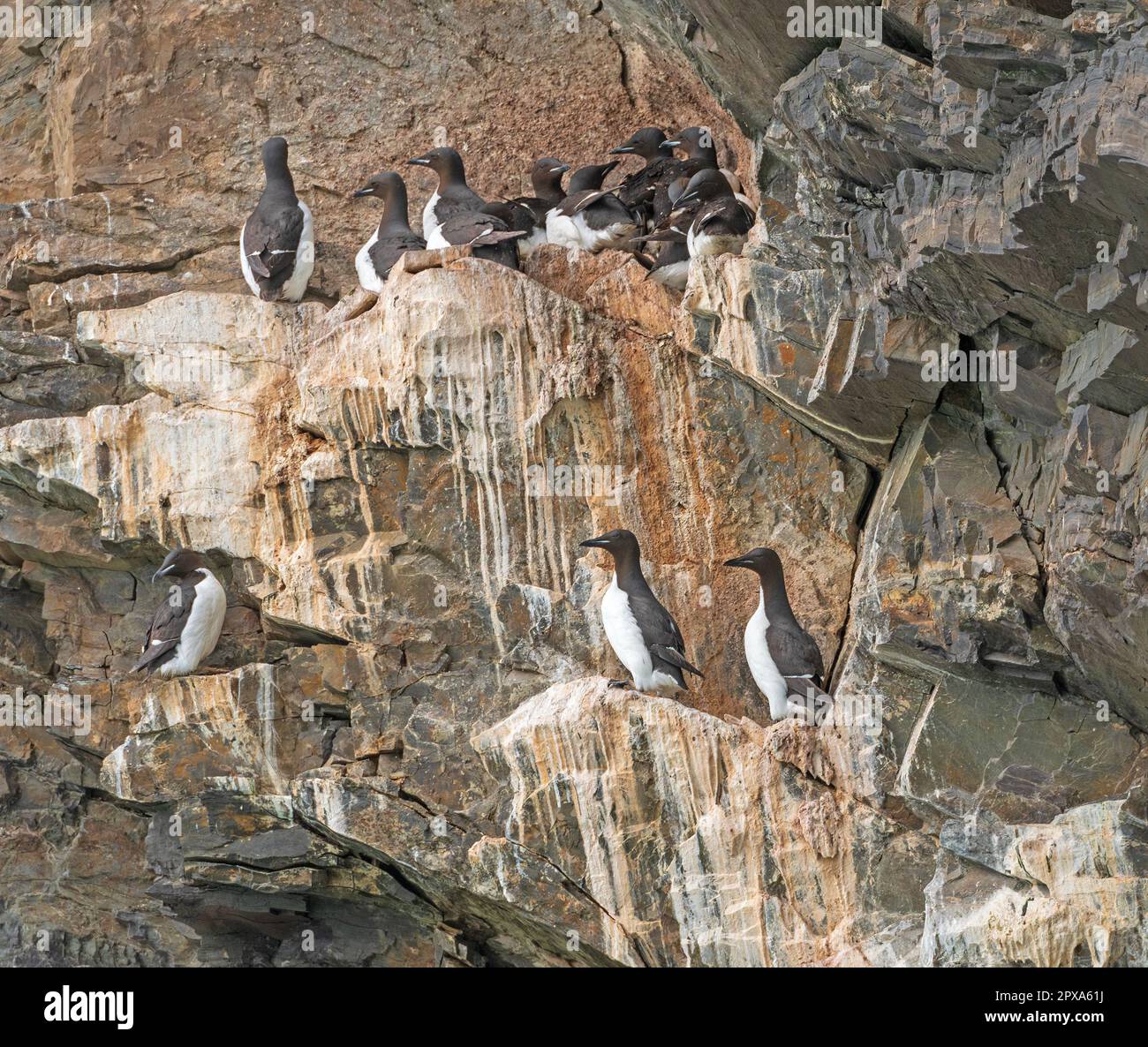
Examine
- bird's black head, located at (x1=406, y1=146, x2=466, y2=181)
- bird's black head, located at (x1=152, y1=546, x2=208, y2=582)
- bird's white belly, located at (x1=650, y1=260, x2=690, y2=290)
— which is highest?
bird's black head, located at (x1=406, y1=146, x2=466, y2=181)

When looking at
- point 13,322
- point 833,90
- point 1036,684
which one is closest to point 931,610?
point 1036,684

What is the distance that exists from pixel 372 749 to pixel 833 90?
192 inches

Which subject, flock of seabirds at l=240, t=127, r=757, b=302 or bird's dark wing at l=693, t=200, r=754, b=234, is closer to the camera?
bird's dark wing at l=693, t=200, r=754, b=234

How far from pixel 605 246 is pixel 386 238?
1479 millimetres

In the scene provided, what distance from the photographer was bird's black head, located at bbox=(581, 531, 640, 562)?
10703mm

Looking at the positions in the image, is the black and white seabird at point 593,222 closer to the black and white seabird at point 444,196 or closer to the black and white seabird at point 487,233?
the black and white seabird at point 487,233

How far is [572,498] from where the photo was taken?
37.8 feet

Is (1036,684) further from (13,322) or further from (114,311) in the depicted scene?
(13,322)

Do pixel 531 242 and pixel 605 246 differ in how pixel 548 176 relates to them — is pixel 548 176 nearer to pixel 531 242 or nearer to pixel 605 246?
pixel 531 242

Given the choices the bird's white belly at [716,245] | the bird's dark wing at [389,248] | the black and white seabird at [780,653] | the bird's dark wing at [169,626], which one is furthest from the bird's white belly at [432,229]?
the black and white seabird at [780,653]

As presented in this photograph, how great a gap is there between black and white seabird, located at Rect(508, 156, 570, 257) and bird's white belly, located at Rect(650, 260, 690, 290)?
1038mm

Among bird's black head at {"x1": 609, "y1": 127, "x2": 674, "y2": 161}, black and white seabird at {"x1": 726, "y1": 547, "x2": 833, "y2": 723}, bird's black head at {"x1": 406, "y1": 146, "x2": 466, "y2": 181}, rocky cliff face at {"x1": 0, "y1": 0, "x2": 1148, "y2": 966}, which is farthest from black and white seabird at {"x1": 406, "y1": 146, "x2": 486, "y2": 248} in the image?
black and white seabird at {"x1": 726, "y1": 547, "x2": 833, "y2": 723}

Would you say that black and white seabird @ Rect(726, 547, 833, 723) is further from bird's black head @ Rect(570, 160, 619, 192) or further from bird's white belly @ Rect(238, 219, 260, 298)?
bird's white belly @ Rect(238, 219, 260, 298)

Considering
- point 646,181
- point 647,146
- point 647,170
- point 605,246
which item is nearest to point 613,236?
point 605,246
